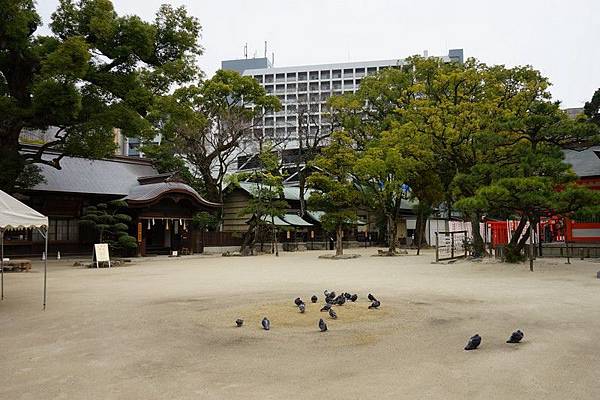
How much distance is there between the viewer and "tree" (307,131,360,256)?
2820cm

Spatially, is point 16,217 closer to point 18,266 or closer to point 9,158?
point 18,266

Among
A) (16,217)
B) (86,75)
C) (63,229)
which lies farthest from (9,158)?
(16,217)

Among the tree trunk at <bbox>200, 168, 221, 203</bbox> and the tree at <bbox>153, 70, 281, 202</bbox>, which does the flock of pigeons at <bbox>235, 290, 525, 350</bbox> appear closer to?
the tree at <bbox>153, 70, 281, 202</bbox>

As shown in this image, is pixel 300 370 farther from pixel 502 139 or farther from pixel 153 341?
pixel 502 139

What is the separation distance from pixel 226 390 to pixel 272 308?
189 inches

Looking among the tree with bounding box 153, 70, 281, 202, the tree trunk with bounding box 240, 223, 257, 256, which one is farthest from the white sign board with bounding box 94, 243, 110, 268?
the tree with bounding box 153, 70, 281, 202

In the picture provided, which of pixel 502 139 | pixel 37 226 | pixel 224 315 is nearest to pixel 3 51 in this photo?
pixel 37 226

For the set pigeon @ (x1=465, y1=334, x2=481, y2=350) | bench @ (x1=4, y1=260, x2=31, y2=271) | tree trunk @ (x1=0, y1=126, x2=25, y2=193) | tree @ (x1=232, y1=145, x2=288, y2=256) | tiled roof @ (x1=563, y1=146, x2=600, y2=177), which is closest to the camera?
pigeon @ (x1=465, y1=334, x2=481, y2=350)

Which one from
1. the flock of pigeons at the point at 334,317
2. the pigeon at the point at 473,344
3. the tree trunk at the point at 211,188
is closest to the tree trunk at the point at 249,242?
the tree trunk at the point at 211,188

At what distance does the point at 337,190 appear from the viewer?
28.0 m

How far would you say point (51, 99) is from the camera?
19.5m

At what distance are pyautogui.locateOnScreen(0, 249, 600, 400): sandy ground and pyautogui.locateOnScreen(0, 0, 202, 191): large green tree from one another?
33.4 feet

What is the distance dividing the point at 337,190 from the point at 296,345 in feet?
70.8

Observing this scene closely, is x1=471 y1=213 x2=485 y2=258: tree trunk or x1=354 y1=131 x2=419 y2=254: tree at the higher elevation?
x1=354 y1=131 x2=419 y2=254: tree
